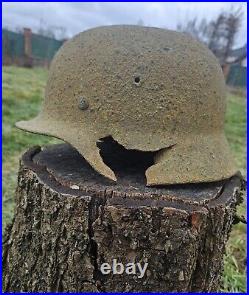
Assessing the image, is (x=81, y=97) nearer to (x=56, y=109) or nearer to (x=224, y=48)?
(x=56, y=109)

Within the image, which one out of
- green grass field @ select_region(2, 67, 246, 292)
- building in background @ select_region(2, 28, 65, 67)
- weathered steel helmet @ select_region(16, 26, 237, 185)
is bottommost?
green grass field @ select_region(2, 67, 246, 292)

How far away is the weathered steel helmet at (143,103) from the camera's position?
205cm

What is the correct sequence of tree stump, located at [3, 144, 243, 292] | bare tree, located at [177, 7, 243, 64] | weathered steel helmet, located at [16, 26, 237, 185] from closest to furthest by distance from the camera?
tree stump, located at [3, 144, 243, 292] < weathered steel helmet, located at [16, 26, 237, 185] < bare tree, located at [177, 7, 243, 64]

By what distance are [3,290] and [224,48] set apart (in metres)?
16.1

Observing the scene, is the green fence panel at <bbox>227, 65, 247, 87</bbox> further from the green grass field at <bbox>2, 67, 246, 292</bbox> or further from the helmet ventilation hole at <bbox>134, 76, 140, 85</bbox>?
the helmet ventilation hole at <bbox>134, 76, 140, 85</bbox>

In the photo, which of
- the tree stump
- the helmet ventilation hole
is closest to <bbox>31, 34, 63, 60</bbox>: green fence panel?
the helmet ventilation hole

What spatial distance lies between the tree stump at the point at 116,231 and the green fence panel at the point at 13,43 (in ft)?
50.2

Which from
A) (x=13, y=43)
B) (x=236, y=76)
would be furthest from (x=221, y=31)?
(x=13, y=43)

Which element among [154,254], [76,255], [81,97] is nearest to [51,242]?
[76,255]

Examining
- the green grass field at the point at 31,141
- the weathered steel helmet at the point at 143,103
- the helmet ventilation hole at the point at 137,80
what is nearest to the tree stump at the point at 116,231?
the weathered steel helmet at the point at 143,103

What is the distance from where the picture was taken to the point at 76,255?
1.87 meters

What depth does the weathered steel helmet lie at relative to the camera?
205cm

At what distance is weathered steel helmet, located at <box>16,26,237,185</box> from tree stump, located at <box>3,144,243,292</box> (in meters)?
0.14

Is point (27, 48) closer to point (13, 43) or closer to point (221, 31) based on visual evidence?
point (13, 43)
